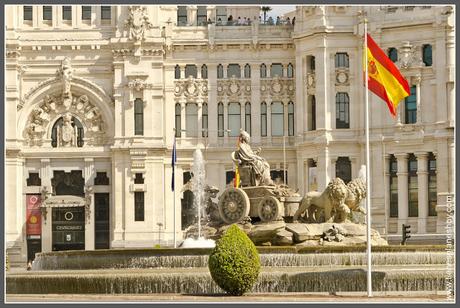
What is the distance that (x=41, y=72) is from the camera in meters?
106

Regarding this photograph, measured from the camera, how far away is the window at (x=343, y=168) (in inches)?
4045

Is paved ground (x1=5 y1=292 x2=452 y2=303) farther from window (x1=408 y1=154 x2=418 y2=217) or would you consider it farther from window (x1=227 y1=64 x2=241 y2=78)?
window (x1=227 y1=64 x2=241 y2=78)

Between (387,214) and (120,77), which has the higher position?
(120,77)

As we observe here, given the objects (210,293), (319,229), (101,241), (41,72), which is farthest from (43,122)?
(210,293)

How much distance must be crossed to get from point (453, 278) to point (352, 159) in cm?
5546

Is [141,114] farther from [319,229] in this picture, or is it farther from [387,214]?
[319,229]

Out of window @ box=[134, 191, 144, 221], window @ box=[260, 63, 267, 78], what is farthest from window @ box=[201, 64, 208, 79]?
window @ box=[134, 191, 144, 221]

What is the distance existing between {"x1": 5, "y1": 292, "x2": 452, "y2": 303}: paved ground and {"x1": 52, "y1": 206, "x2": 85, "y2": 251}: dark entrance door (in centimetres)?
5801

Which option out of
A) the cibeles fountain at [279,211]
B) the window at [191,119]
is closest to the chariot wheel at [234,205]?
the cibeles fountain at [279,211]

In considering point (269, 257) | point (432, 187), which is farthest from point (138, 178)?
point (269, 257)

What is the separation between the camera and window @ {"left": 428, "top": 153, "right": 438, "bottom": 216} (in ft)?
324

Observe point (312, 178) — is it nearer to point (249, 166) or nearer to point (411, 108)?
point (411, 108)

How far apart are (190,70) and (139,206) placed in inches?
447

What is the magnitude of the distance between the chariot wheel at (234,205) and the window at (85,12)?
48528 millimetres
